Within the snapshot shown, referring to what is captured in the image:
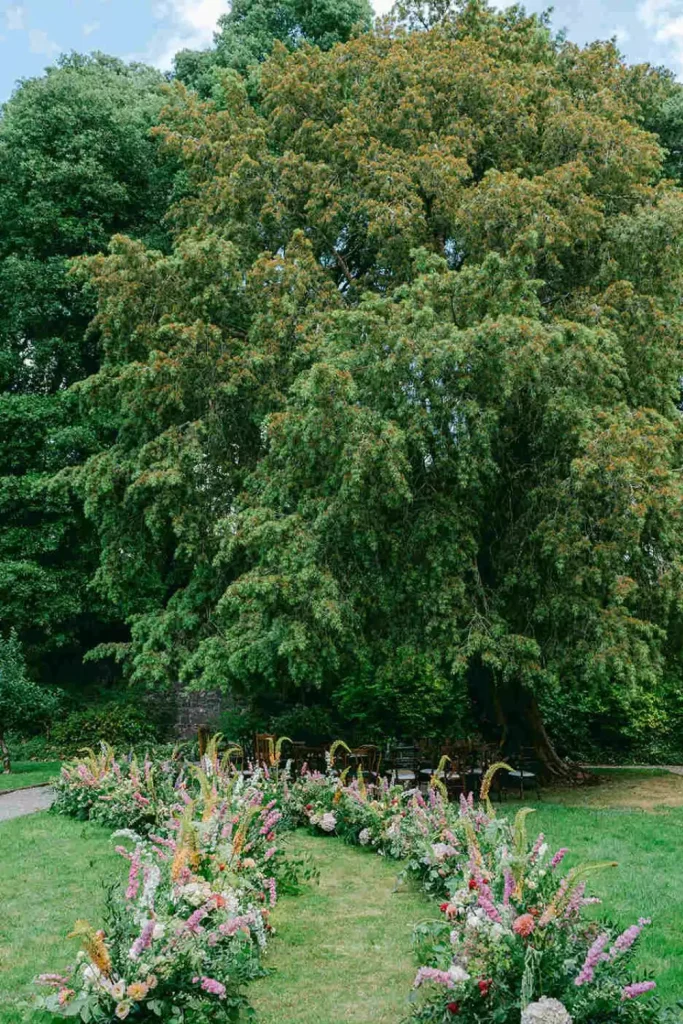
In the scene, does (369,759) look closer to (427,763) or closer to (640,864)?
(427,763)

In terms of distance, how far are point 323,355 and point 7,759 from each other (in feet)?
30.5

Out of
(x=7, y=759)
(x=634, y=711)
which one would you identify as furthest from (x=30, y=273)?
(x=634, y=711)

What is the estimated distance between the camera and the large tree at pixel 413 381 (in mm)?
11094

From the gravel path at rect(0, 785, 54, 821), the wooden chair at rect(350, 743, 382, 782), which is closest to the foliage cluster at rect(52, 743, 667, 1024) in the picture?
the wooden chair at rect(350, 743, 382, 782)

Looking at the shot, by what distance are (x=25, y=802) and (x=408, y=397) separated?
7.85 m

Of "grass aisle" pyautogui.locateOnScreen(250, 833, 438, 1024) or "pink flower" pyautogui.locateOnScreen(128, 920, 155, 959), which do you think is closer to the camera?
"pink flower" pyautogui.locateOnScreen(128, 920, 155, 959)

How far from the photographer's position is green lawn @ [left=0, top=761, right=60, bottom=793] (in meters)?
14.6

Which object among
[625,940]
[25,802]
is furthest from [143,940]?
[25,802]

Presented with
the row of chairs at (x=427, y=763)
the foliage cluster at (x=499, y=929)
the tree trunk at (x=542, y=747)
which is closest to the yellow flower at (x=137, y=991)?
the foliage cluster at (x=499, y=929)

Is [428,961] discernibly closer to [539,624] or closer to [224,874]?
[224,874]

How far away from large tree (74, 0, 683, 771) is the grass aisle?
3.71m

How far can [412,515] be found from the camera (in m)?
11.9

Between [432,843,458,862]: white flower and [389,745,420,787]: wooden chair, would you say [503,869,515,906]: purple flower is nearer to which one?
[432,843,458,862]: white flower

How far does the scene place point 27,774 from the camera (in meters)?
15.7
